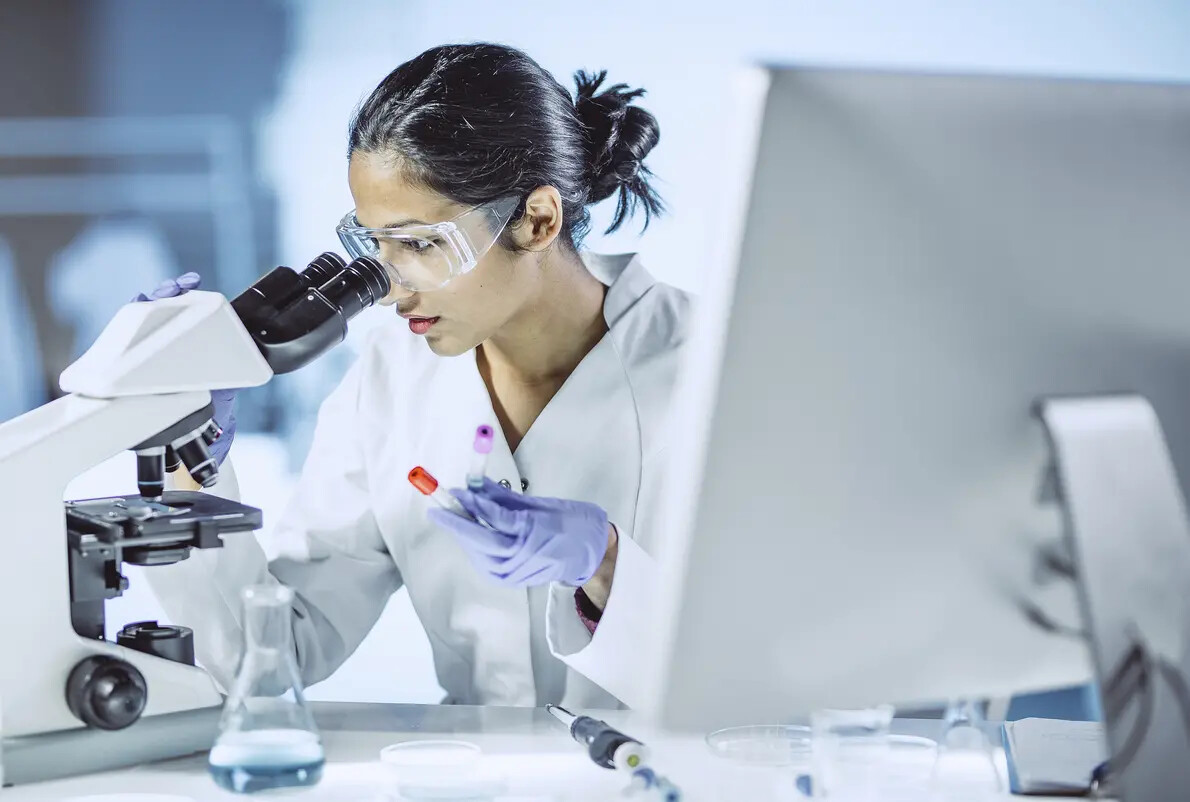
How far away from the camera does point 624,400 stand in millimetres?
2086

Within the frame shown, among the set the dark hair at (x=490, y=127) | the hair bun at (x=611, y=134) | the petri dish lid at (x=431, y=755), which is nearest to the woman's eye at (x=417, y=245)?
the dark hair at (x=490, y=127)

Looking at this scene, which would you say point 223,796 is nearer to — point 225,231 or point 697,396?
point 697,396

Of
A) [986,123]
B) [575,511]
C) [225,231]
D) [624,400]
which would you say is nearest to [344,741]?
[575,511]

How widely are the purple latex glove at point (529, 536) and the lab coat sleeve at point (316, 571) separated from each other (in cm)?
43

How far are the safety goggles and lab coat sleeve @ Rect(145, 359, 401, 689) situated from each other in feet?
1.48

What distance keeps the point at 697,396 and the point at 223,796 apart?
31.4 inches

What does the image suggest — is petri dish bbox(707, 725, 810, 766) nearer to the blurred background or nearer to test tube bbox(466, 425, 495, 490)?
test tube bbox(466, 425, 495, 490)

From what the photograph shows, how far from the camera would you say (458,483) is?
6.81 feet

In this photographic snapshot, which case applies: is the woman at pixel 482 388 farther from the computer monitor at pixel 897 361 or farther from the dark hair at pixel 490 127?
the computer monitor at pixel 897 361

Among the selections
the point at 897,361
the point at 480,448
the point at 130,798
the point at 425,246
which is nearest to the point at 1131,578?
the point at 897,361

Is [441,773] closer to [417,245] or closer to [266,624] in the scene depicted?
[266,624]

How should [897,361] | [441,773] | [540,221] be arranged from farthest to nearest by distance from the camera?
[540,221], [441,773], [897,361]

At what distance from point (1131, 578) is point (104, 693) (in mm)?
1076

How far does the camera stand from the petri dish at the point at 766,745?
1.32 metres
